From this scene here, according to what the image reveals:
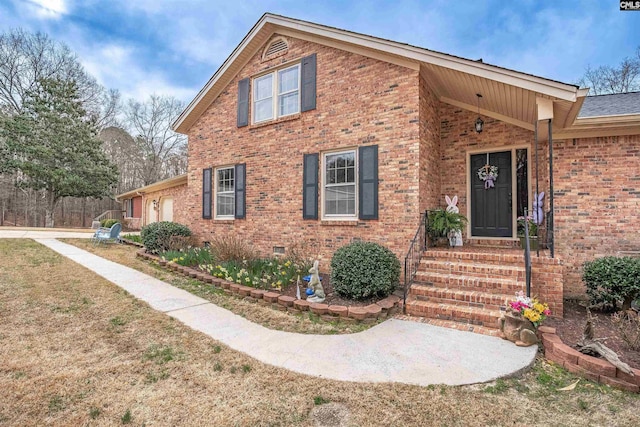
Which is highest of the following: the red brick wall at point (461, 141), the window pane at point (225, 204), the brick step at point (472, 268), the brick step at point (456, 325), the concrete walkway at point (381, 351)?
the red brick wall at point (461, 141)

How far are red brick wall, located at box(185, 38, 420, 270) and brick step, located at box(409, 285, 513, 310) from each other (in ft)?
3.53

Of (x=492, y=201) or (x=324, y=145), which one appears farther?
(x=324, y=145)

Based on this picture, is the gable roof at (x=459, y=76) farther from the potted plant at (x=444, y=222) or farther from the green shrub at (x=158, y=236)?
the green shrub at (x=158, y=236)

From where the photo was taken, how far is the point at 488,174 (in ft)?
23.7

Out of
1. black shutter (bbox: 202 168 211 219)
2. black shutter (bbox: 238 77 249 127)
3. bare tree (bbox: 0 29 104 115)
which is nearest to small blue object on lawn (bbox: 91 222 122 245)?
black shutter (bbox: 202 168 211 219)

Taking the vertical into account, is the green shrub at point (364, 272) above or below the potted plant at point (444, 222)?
below

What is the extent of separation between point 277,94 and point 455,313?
22.5 ft

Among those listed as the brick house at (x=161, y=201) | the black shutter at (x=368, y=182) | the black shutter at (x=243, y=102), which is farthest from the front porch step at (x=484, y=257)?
the brick house at (x=161, y=201)

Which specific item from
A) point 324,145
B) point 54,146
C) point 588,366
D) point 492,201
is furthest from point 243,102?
point 54,146

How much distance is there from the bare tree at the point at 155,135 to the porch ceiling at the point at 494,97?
27.9 metres

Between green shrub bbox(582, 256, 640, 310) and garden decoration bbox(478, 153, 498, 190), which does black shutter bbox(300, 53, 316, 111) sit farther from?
green shrub bbox(582, 256, 640, 310)

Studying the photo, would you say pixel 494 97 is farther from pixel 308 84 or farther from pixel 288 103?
pixel 288 103

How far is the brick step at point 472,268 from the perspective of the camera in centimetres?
518

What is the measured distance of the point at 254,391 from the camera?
9.32 feet
